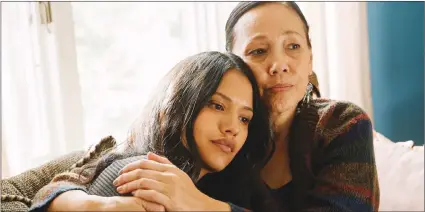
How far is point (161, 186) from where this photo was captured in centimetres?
50

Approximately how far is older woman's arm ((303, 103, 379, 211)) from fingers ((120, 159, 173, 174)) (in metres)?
0.26

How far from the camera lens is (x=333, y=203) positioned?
2.19 feet

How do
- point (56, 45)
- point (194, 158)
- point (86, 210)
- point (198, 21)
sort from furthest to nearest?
point (198, 21)
point (56, 45)
point (194, 158)
point (86, 210)

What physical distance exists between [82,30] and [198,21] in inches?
11.1

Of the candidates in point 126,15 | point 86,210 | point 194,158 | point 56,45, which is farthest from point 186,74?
point 126,15

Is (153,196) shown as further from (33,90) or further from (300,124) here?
(33,90)

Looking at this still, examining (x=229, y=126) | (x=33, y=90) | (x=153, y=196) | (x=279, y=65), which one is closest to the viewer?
(x=153, y=196)

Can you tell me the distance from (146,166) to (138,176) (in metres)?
0.01

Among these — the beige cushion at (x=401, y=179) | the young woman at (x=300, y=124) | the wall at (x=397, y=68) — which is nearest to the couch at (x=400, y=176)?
the beige cushion at (x=401, y=179)

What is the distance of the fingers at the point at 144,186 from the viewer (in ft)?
1.62

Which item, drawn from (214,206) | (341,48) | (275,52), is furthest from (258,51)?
(341,48)

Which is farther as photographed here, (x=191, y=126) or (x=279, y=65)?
(x=279, y=65)

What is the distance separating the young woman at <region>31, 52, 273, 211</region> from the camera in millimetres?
554

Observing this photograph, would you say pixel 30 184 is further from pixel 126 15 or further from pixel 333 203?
pixel 126 15
